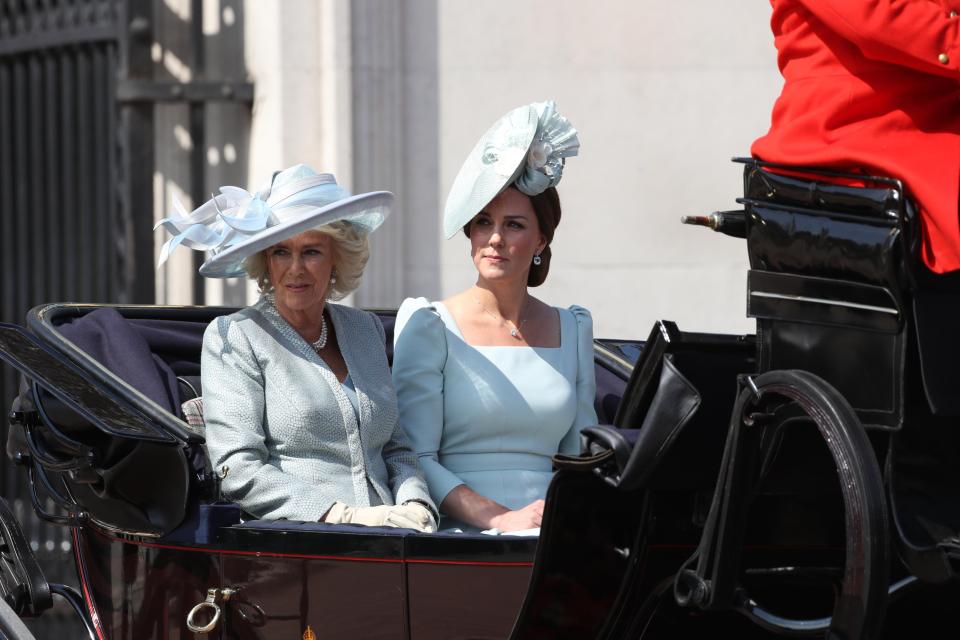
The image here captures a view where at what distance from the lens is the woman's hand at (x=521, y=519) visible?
306 cm

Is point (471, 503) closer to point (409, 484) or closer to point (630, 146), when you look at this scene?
point (409, 484)

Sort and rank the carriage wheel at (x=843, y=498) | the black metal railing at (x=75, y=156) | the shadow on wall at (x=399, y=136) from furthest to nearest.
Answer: the black metal railing at (x=75, y=156) < the shadow on wall at (x=399, y=136) < the carriage wheel at (x=843, y=498)

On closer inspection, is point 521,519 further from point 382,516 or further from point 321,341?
point 321,341

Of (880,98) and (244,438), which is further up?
(880,98)

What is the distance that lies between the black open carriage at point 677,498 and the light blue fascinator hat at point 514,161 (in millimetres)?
753

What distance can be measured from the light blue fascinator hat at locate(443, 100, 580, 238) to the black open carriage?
753mm

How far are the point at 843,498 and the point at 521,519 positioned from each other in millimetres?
968

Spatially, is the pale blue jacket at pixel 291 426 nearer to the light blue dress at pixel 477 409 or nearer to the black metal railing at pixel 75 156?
the light blue dress at pixel 477 409

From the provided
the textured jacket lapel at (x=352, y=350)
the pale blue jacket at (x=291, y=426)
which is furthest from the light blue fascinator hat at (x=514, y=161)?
the pale blue jacket at (x=291, y=426)

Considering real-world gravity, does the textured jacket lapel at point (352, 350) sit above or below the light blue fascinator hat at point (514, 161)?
below

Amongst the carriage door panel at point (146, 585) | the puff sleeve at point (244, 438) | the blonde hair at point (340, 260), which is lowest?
the carriage door panel at point (146, 585)

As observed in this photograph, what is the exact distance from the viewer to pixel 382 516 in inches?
117

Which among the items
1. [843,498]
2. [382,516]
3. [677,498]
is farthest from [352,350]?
[843,498]

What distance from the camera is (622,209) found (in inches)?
219
